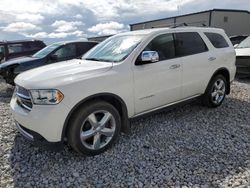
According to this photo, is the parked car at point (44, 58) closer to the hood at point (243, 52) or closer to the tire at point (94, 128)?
the tire at point (94, 128)

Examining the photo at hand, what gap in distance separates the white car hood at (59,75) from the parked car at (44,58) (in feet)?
15.1

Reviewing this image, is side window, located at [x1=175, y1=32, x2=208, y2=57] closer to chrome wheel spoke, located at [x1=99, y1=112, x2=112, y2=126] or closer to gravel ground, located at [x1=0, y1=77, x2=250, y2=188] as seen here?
gravel ground, located at [x1=0, y1=77, x2=250, y2=188]

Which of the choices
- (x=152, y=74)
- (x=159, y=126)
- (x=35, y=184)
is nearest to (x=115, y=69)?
(x=152, y=74)

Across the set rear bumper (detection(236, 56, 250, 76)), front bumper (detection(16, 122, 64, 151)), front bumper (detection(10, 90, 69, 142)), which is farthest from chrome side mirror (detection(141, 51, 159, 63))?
rear bumper (detection(236, 56, 250, 76))

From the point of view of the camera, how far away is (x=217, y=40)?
5574mm

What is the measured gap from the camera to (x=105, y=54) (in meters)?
4.38

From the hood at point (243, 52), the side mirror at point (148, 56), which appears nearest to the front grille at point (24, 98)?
the side mirror at point (148, 56)

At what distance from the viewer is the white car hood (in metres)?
3.25

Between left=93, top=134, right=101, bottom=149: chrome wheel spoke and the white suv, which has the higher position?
the white suv

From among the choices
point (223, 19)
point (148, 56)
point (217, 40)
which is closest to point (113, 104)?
point (148, 56)

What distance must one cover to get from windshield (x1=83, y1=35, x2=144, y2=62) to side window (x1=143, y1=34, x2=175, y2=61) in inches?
9.5

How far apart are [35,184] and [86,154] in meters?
0.77

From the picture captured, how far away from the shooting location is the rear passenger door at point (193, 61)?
15.4 ft

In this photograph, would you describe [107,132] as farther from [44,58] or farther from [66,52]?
[66,52]
